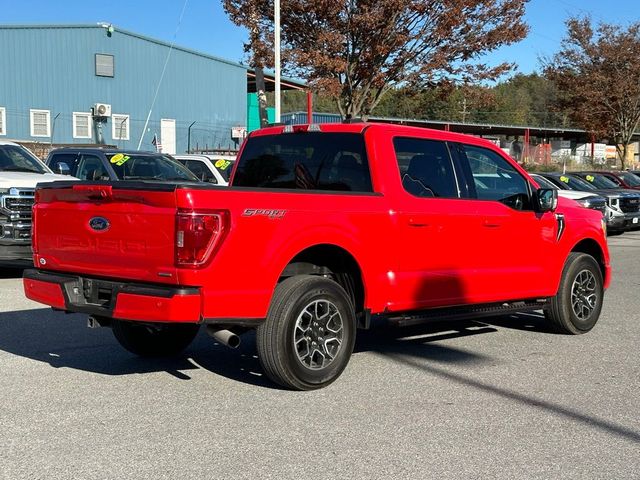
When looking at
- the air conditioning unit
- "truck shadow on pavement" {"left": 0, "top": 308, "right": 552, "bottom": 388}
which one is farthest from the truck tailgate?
the air conditioning unit

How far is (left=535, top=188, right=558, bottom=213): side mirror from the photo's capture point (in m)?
7.21

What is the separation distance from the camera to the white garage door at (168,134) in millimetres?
37531

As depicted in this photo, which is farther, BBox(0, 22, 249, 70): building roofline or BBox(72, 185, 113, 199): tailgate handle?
BBox(0, 22, 249, 70): building roofline

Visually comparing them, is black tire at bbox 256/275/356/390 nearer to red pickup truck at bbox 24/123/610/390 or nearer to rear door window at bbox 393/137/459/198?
red pickup truck at bbox 24/123/610/390

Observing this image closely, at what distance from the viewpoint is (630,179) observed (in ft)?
82.9

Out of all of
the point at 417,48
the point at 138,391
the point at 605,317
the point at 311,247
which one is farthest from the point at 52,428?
the point at 417,48

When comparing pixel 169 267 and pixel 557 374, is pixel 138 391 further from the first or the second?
pixel 557 374

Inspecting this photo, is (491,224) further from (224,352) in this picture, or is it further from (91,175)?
(91,175)

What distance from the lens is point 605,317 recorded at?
8.77 m

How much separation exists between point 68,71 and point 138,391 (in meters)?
31.9

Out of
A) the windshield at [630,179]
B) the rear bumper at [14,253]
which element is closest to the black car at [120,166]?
the rear bumper at [14,253]

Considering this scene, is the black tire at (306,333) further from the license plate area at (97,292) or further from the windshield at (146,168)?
the windshield at (146,168)

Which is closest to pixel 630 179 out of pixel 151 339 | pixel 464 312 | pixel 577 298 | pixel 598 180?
pixel 598 180

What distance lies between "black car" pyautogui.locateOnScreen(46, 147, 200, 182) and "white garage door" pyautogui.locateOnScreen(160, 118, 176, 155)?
79.0 ft
